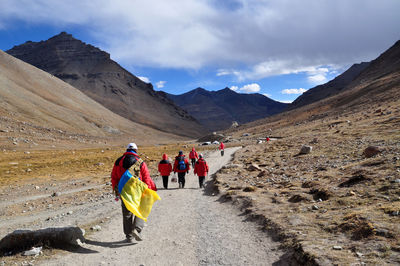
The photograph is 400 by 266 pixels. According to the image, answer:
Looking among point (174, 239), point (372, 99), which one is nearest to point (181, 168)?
point (174, 239)

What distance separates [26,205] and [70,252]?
11.8 metres

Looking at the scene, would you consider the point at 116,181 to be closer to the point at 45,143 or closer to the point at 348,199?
the point at 348,199

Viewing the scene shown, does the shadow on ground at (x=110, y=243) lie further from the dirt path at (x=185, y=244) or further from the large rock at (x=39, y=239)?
the large rock at (x=39, y=239)

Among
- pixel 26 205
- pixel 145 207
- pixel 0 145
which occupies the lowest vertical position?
pixel 26 205

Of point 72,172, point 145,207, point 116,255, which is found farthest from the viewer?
point 72,172

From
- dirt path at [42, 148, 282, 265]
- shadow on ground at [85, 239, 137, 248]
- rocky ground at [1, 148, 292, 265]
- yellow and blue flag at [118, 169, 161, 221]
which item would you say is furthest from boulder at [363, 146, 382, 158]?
shadow on ground at [85, 239, 137, 248]

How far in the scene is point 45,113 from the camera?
85750 millimetres

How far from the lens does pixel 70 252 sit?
6.58 m

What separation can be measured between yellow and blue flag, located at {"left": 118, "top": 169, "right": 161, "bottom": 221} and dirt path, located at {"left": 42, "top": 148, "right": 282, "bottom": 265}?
94 cm

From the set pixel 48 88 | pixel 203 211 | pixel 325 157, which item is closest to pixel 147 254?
pixel 203 211

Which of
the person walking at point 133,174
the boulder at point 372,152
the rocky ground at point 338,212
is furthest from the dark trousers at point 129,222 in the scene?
the boulder at point 372,152

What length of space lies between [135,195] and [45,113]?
91968mm

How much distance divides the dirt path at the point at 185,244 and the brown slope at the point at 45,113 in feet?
197

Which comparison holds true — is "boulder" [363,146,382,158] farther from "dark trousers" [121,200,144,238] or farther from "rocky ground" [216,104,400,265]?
"dark trousers" [121,200,144,238]
